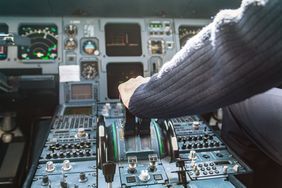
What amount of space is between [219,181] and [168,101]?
57cm

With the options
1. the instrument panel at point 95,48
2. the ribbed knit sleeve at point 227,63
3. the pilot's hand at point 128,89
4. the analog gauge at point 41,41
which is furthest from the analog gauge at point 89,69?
the ribbed knit sleeve at point 227,63

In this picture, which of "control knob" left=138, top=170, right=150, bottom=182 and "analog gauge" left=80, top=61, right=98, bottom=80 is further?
"analog gauge" left=80, top=61, right=98, bottom=80

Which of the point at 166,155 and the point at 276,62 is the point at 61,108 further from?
the point at 276,62

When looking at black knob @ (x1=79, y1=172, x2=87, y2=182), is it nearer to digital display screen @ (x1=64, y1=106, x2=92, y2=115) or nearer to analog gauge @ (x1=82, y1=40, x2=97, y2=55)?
digital display screen @ (x1=64, y1=106, x2=92, y2=115)

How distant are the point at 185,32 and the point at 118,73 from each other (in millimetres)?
760

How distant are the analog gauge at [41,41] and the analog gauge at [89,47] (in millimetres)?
242

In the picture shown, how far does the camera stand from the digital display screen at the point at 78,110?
2.24 meters

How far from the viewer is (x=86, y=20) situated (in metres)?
2.72

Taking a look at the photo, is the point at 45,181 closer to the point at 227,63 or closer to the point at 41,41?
the point at 227,63

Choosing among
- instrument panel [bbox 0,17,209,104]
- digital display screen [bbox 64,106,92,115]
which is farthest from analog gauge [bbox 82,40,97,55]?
digital display screen [bbox 64,106,92,115]

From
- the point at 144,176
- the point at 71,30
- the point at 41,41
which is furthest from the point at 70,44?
the point at 144,176

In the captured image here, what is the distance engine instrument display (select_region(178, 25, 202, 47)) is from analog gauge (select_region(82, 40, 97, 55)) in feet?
2.65

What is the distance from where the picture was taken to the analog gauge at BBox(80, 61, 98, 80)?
265cm

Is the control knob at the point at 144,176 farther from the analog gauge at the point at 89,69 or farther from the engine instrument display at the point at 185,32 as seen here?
the engine instrument display at the point at 185,32
